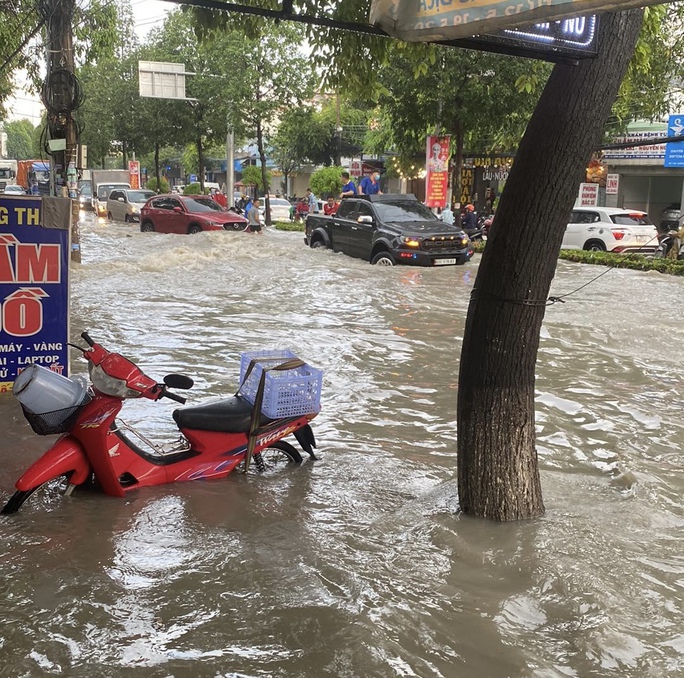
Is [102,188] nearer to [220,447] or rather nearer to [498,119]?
[498,119]

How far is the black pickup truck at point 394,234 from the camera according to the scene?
1673 cm

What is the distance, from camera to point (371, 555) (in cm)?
412

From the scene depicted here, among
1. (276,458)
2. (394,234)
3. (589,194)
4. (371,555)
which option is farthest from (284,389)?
(589,194)

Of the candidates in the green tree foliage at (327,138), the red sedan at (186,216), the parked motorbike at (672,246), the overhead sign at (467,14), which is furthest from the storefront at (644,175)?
the overhead sign at (467,14)

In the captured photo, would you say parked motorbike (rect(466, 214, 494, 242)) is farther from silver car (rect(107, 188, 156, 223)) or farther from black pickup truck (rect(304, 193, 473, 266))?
silver car (rect(107, 188, 156, 223))

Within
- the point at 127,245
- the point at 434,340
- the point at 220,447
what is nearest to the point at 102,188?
the point at 127,245

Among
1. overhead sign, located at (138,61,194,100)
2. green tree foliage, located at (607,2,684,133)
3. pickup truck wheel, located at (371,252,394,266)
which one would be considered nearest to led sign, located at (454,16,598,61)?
green tree foliage, located at (607,2,684,133)

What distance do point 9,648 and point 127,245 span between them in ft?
68.3

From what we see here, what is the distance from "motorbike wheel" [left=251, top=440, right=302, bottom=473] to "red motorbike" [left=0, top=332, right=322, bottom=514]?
0.02 metres

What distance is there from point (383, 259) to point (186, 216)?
10.2m

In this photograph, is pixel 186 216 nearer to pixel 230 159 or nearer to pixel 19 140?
pixel 230 159

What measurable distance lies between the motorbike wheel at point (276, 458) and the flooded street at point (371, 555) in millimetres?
173

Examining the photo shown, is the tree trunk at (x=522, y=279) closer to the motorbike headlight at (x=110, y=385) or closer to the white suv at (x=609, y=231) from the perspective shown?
the motorbike headlight at (x=110, y=385)

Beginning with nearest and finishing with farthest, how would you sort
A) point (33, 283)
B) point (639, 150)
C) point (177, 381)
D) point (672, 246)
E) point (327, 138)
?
point (177, 381), point (33, 283), point (672, 246), point (639, 150), point (327, 138)
